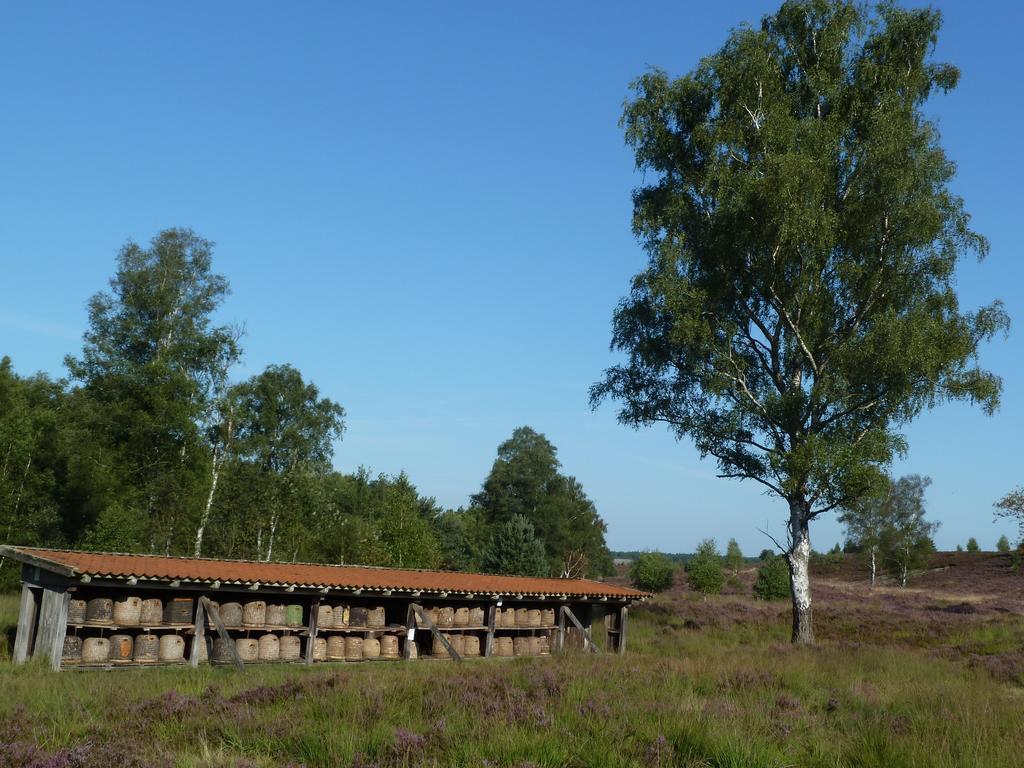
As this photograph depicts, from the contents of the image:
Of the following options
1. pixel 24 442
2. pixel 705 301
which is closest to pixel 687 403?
pixel 705 301

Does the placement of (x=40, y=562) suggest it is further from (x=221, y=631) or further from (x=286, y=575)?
(x=286, y=575)

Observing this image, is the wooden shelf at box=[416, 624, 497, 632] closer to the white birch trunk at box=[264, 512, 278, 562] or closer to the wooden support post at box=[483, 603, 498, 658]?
the wooden support post at box=[483, 603, 498, 658]

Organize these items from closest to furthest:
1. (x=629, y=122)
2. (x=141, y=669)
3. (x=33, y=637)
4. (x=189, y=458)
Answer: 1. (x=141, y=669)
2. (x=33, y=637)
3. (x=629, y=122)
4. (x=189, y=458)

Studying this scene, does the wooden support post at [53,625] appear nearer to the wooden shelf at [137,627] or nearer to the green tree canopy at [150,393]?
the wooden shelf at [137,627]

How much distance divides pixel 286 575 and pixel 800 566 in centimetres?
1556

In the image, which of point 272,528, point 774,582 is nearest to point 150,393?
point 272,528

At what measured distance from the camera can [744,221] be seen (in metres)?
25.7

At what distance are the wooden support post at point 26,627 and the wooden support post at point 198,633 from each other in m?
3.31

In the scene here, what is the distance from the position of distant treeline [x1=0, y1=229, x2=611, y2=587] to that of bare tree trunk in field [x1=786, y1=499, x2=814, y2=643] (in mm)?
18791

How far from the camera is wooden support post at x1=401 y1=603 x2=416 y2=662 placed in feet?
73.5

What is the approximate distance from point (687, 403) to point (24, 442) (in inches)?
1179

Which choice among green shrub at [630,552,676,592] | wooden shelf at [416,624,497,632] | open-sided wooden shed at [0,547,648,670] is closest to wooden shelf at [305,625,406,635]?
open-sided wooden shed at [0,547,648,670]

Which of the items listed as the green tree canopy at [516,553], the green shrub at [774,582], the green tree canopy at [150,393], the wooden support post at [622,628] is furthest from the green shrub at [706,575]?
the green tree canopy at [150,393]

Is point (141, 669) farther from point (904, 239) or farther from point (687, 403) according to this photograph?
point (904, 239)
